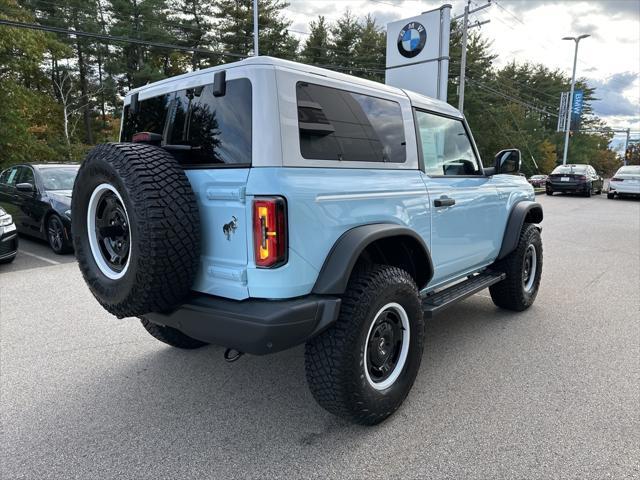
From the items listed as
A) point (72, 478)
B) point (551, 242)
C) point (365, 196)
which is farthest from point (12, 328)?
point (551, 242)

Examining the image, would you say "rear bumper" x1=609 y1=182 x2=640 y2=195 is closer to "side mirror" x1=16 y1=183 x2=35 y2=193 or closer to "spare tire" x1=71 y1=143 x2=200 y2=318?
"side mirror" x1=16 y1=183 x2=35 y2=193

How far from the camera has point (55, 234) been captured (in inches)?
290

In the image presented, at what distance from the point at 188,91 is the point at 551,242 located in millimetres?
8216

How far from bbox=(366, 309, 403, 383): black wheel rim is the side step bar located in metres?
0.38

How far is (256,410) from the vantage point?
282 cm

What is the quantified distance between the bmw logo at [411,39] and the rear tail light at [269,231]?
10226 mm

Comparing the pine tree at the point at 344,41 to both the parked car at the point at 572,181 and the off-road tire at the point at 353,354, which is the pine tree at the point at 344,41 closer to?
the parked car at the point at 572,181

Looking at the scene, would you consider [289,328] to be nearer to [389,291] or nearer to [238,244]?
[238,244]

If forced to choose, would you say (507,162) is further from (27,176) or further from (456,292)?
(27,176)

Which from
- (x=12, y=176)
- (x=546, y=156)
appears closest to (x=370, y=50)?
(x=546, y=156)

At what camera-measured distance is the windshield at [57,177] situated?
25.2 ft

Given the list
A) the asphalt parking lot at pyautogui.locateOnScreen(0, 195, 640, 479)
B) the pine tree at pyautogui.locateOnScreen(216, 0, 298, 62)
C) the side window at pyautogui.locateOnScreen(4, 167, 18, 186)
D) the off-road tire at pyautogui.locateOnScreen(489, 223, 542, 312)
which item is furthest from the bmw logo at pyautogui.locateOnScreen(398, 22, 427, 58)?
the pine tree at pyautogui.locateOnScreen(216, 0, 298, 62)

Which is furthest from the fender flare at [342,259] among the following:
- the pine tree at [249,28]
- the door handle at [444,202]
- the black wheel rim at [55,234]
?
the pine tree at [249,28]

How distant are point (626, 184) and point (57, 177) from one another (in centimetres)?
2076
